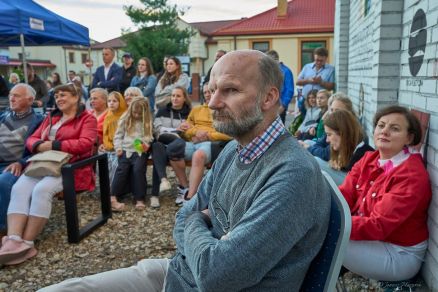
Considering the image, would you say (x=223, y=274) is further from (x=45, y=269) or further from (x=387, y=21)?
(x=387, y=21)

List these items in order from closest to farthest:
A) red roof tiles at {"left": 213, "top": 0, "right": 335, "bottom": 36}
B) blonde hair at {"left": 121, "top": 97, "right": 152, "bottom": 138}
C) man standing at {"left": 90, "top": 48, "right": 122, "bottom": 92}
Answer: blonde hair at {"left": 121, "top": 97, "right": 152, "bottom": 138}, man standing at {"left": 90, "top": 48, "right": 122, "bottom": 92}, red roof tiles at {"left": 213, "top": 0, "right": 335, "bottom": 36}

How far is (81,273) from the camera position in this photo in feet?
11.6

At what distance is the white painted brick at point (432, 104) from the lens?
255cm

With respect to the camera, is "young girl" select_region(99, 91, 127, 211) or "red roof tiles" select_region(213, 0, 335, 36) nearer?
"young girl" select_region(99, 91, 127, 211)

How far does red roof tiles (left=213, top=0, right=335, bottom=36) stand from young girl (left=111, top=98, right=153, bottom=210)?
2417cm

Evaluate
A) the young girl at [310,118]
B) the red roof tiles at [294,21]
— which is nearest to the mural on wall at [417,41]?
→ the young girl at [310,118]

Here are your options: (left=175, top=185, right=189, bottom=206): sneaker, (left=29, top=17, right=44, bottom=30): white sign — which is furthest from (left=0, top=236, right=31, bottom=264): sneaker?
(left=29, top=17, right=44, bottom=30): white sign

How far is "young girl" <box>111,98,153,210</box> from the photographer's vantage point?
5246 millimetres

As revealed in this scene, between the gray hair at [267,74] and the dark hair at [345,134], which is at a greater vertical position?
the gray hair at [267,74]

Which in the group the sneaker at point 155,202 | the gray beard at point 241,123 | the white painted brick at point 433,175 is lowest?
the sneaker at point 155,202

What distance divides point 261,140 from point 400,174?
1229mm

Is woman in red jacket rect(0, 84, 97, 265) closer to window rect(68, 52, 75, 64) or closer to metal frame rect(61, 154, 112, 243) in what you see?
metal frame rect(61, 154, 112, 243)

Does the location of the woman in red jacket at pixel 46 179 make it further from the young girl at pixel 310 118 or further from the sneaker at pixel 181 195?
the young girl at pixel 310 118

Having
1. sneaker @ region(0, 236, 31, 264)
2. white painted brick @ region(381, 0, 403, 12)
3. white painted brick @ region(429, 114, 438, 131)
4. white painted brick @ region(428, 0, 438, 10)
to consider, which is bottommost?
sneaker @ region(0, 236, 31, 264)
